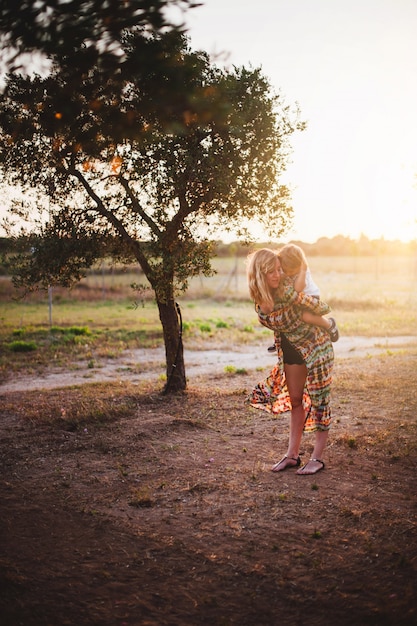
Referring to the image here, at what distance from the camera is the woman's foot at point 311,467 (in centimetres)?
559

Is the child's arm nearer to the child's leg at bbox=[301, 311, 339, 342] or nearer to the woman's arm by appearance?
the woman's arm

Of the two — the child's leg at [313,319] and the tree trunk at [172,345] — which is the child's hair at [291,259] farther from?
the tree trunk at [172,345]

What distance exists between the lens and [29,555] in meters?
3.95

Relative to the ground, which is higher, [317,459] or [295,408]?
[295,408]

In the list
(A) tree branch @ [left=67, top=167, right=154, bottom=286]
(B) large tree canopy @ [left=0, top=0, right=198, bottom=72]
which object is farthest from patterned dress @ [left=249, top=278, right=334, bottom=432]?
(A) tree branch @ [left=67, top=167, right=154, bottom=286]

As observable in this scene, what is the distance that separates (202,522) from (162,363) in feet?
31.3

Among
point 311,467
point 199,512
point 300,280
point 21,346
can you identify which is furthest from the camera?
point 21,346

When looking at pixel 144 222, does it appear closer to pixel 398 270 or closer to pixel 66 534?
pixel 66 534

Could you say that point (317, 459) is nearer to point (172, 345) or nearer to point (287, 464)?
point (287, 464)

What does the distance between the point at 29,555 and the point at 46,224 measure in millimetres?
6247

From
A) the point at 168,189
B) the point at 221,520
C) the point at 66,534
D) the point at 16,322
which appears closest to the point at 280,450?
the point at 221,520

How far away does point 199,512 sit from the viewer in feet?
15.6

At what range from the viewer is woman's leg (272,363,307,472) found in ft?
18.3

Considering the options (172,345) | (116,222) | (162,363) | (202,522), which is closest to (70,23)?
(202,522)
